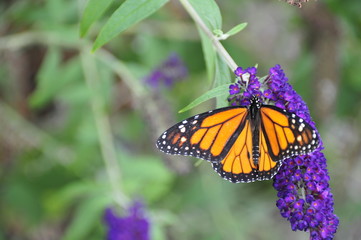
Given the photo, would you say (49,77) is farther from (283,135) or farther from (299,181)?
(299,181)

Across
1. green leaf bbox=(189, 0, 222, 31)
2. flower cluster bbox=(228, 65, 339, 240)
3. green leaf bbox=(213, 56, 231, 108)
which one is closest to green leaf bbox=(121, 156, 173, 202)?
green leaf bbox=(213, 56, 231, 108)

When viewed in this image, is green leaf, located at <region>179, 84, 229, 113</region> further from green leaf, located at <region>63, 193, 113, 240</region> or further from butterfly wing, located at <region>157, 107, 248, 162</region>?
green leaf, located at <region>63, 193, 113, 240</region>

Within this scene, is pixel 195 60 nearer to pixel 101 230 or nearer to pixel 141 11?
pixel 101 230

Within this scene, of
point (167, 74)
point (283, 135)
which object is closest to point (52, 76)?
point (167, 74)

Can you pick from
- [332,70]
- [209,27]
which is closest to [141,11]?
[209,27]

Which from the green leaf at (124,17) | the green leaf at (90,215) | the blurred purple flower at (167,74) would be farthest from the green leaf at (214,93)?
the green leaf at (90,215)

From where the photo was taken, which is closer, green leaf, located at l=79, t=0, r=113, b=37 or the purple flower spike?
the purple flower spike
